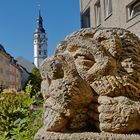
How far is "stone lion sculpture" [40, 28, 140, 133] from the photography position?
6.85ft

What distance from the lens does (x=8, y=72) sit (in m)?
67.1

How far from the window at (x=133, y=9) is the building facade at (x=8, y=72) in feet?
156

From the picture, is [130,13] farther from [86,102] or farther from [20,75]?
[20,75]

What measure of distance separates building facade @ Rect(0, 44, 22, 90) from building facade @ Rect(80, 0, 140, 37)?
43929mm

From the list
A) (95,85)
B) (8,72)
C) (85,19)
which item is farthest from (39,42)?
(95,85)

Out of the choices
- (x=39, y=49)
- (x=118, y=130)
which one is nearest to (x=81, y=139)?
(x=118, y=130)

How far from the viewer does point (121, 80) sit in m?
2.22

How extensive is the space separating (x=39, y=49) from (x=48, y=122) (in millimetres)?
118176

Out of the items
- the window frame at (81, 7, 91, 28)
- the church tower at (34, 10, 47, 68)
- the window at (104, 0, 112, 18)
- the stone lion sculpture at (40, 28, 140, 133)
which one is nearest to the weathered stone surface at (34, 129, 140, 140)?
the stone lion sculpture at (40, 28, 140, 133)

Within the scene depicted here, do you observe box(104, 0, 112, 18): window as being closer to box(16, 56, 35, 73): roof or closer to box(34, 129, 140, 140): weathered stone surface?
box(34, 129, 140, 140): weathered stone surface

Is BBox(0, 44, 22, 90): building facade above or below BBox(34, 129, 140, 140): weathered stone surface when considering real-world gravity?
above

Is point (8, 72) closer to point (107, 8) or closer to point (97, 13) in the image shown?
point (97, 13)

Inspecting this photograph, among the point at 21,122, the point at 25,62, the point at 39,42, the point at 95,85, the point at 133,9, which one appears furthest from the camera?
the point at 39,42

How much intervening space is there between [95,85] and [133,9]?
33.8 ft
